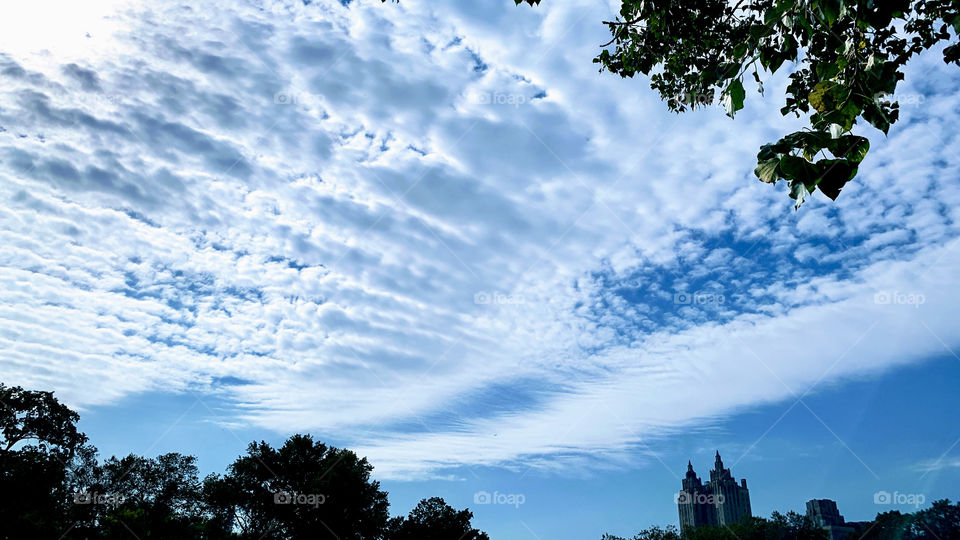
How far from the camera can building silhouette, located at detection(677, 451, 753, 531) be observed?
18588 cm

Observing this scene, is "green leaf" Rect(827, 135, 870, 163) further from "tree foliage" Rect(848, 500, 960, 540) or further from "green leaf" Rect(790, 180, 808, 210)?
"tree foliage" Rect(848, 500, 960, 540)

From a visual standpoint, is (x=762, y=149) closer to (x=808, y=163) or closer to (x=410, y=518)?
(x=808, y=163)

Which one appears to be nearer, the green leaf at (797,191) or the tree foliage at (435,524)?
the green leaf at (797,191)

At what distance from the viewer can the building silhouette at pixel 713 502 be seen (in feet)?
610

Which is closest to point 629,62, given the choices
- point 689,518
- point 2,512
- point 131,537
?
point 131,537

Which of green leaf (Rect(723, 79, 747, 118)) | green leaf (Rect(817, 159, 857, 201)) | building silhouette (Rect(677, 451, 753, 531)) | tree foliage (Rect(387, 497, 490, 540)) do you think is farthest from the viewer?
building silhouette (Rect(677, 451, 753, 531))

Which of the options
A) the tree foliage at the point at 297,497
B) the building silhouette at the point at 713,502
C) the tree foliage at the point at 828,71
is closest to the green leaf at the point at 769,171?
the tree foliage at the point at 828,71

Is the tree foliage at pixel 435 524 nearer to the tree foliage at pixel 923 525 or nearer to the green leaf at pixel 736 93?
the green leaf at pixel 736 93

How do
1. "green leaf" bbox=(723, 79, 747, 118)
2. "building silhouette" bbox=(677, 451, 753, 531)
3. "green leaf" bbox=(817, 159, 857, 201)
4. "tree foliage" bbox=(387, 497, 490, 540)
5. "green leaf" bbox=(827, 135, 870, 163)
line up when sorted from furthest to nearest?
"building silhouette" bbox=(677, 451, 753, 531) < "tree foliage" bbox=(387, 497, 490, 540) < "green leaf" bbox=(723, 79, 747, 118) < "green leaf" bbox=(827, 135, 870, 163) < "green leaf" bbox=(817, 159, 857, 201)

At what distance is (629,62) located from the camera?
9914mm

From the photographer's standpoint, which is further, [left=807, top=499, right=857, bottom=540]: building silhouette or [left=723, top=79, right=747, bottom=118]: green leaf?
[left=807, top=499, right=857, bottom=540]: building silhouette

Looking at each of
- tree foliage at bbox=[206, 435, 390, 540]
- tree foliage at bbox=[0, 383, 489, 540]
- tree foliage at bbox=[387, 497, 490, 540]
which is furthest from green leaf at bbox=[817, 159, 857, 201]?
tree foliage at bbox=[387, 497, 490, 540]

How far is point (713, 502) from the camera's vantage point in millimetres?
187250

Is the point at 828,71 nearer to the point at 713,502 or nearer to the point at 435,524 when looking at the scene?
the point at 435,524
